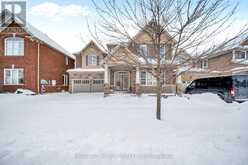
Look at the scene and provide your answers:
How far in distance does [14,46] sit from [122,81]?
12387 millimetres

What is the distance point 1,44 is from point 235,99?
2236 cm

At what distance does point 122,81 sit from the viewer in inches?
849

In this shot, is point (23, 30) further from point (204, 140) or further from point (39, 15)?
point (204, 140)

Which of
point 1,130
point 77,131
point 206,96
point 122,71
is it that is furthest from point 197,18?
point 122,71

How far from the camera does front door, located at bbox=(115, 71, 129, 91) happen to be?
2138cm

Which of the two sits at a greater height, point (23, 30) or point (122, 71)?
point (23, 30)

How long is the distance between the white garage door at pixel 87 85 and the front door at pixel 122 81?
2.03 meters

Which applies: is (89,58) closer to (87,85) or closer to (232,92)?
(87,85)

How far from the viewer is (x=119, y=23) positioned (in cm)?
598

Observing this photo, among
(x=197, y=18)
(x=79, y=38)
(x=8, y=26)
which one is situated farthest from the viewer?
(x=8, y=26)

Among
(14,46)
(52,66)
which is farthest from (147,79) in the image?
(14,46)

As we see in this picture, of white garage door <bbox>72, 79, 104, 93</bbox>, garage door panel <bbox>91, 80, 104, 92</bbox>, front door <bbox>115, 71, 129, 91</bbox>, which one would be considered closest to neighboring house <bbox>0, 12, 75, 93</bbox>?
white garage door <bbox>72, 79, 104, 93</bbox>

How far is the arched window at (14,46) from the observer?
2014cm

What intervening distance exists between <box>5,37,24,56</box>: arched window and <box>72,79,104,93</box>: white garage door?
662 cm
